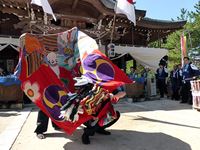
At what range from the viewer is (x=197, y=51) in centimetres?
Result: 3175

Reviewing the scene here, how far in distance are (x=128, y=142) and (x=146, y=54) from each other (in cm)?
1252

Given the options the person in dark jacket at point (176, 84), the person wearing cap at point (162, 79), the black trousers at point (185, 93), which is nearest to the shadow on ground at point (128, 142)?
the black trousers at point (185, 93)

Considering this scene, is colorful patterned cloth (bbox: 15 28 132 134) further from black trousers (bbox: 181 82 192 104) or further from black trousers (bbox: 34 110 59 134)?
black trousers (bbox: 181 82 192 104)

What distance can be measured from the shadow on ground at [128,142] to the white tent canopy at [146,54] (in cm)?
1078

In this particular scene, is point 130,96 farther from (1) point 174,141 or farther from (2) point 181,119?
(1) point 174,141

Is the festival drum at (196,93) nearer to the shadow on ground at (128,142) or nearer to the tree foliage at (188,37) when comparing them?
the shadow on ground at (128,142)

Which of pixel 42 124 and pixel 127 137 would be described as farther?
pixel 42 124

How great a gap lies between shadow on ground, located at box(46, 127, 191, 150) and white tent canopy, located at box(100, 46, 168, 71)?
1078cm

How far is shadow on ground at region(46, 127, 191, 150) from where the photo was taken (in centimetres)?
535

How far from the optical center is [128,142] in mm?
5734

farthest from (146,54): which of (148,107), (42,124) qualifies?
(42,124)

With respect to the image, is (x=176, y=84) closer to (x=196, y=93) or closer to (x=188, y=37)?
(x=196, y=93)

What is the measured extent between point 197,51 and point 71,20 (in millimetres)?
20355

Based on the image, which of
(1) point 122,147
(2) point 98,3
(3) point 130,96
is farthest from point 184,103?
(1) point 122,147
